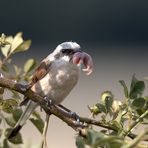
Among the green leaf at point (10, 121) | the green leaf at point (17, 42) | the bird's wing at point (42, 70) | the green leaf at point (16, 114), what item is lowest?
the green leaf at point (10, 121)

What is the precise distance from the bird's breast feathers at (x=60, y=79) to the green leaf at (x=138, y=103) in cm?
82

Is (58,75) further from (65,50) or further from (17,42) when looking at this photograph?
(17,42)

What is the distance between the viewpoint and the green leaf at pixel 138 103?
740 millimetres

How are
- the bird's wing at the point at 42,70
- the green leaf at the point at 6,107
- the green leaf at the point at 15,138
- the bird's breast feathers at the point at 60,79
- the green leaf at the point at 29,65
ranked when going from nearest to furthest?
the green leaf at the point at 15,138 < the green leaf at the point at 6,107 < the green leaf at the point at 29,65 < the bird's wing at the point at 42,70 < the bird's breast feathers at the point at 60,79

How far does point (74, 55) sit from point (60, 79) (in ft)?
2.19

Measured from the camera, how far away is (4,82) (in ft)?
2.42

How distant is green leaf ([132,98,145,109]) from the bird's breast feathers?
82 centimetres


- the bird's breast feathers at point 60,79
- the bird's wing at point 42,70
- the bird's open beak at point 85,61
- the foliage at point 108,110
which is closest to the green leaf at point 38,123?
the foliage at point 108,110

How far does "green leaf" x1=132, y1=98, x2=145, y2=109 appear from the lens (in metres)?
0.74

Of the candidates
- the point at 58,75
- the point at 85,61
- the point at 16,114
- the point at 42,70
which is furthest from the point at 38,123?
the point at 58,75

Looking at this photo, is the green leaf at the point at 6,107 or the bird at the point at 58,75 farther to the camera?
the bird at the point at 58,75

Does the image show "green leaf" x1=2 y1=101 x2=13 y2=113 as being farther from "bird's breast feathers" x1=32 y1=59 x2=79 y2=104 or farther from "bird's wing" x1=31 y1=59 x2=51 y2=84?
"bird's breast feathers" x1=32 y1=59 x2=79 y2=104

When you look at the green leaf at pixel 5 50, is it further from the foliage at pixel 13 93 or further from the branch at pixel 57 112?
the branch at pixel 57 112

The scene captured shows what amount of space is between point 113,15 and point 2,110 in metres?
5.36
